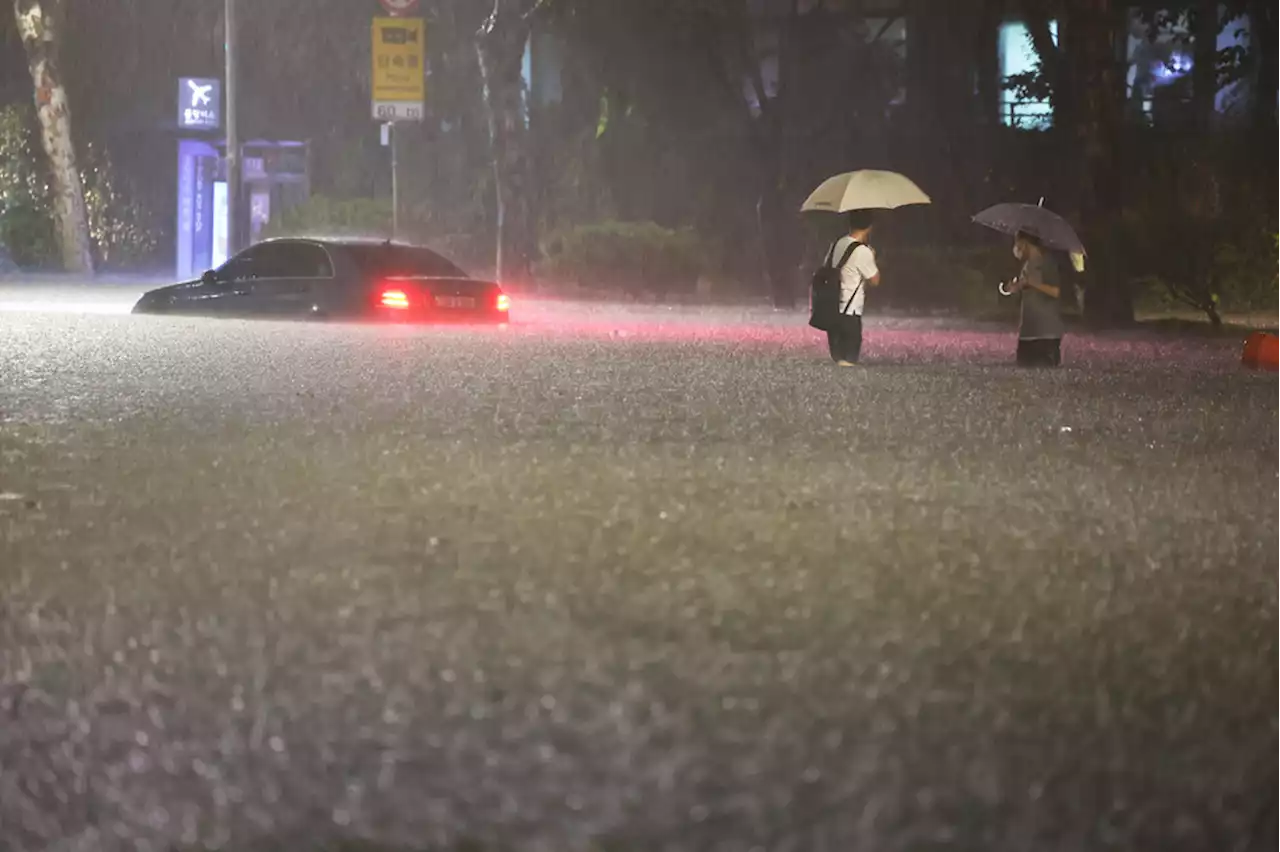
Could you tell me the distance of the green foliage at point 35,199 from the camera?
169 ft

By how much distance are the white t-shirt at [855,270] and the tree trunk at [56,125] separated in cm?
3216

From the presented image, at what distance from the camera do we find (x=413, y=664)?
5836 millimetres

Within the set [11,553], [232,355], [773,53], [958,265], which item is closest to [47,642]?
[11,553]

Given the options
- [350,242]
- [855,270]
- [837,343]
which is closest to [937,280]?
[350,242]

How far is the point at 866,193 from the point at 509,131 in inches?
756

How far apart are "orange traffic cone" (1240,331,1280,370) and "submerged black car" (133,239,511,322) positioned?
9.66m

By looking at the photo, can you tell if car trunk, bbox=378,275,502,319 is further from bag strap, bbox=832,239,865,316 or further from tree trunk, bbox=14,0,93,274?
tree trunk, bbox=14,0,93,274

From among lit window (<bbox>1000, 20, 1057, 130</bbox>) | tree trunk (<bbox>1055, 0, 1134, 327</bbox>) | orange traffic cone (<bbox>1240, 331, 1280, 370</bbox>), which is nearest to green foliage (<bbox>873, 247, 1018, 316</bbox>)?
lit window (<bbox>1000, 20, 1057, 130</bbox>)

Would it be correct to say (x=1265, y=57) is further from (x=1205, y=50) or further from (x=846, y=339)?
(x=846, y=339)

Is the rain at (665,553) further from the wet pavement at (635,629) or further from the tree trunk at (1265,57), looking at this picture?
the tree trunk at (1265,57)

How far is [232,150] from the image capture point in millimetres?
38219

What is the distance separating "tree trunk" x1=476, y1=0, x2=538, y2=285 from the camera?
3681 centimetres

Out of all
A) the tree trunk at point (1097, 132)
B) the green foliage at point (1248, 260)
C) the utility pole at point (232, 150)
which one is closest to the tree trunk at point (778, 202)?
the tree trunk at point (1097, 132)

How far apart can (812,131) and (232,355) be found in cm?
2319
